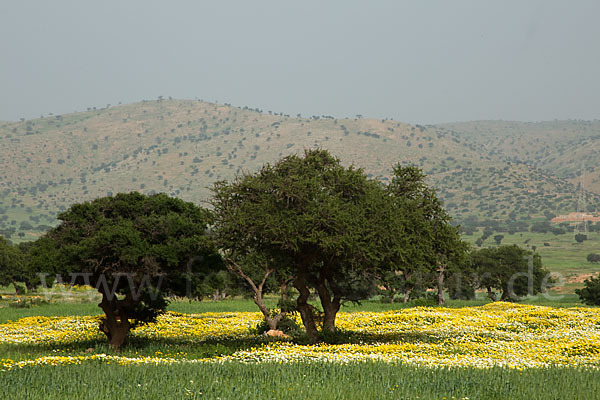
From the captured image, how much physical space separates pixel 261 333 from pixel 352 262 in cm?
875

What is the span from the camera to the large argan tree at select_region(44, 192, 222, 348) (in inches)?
1011

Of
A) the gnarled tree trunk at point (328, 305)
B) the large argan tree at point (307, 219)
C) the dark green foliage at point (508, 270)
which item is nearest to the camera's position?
the large argan tree at point (307, 219)

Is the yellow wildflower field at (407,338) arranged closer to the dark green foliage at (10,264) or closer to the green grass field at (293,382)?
the green grass field at (293,382)

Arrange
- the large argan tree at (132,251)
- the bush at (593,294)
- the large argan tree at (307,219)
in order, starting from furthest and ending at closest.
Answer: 1. the bush at (593,294)
2. the large argan tree at (307,219)
3. the large argan tree at (132,251)

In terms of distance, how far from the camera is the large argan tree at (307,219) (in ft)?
85.3

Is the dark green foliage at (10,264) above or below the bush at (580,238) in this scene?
below

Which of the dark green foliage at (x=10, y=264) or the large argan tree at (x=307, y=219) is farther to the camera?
the dark green foliage at (x=10, y=264)

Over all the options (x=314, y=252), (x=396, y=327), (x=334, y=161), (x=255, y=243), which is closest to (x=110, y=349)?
(x=255, y=243)

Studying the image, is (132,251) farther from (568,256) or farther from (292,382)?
(568,256)

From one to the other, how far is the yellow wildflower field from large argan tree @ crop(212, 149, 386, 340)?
12.1 feet

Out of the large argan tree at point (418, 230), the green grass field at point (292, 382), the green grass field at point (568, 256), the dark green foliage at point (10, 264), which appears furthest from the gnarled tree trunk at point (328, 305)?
the green grass field at point (568, 256)

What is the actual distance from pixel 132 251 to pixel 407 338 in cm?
1445

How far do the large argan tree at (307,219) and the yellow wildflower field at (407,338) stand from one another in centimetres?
369

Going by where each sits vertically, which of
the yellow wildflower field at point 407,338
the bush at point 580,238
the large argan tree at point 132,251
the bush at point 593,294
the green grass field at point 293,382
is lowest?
the yellow wildflower field at point 407,338
